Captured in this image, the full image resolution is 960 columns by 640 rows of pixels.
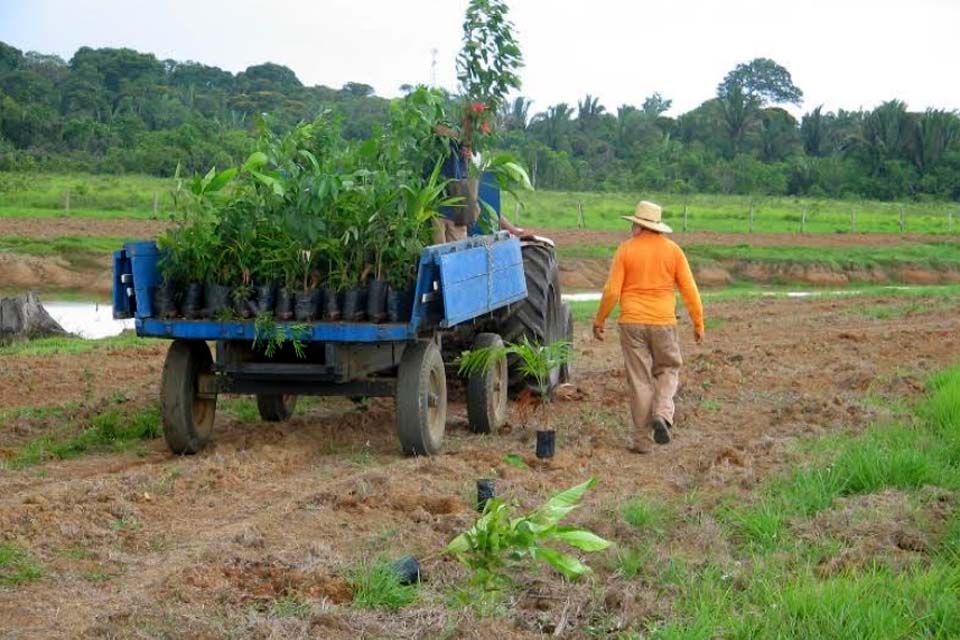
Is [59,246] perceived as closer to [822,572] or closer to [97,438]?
[97,438]

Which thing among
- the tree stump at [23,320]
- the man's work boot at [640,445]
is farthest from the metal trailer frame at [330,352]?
the tree stump at [23,320]

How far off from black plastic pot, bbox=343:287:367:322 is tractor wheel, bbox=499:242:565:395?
2.34 m

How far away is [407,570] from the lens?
17.7ft

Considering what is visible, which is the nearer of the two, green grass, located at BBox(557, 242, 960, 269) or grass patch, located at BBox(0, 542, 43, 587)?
grass patch, located at BBox(0, 542, 43, 587)

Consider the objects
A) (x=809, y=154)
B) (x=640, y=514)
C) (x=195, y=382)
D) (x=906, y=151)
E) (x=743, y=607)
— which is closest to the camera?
(x=743, y=607)

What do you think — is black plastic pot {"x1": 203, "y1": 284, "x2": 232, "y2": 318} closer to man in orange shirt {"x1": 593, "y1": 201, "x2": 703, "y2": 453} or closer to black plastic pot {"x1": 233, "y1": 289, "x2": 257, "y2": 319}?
black plastic pot {"x1": 233, "y1": 289, "x2": 257, "y2": 319}

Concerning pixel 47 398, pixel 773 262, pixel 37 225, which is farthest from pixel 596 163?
pixel 47 398

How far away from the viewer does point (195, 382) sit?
8.80 metres

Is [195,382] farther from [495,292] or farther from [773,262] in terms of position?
[773,262]

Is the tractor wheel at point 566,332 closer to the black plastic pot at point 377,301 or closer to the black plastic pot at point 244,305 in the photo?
the black plastic pot at point 377,301

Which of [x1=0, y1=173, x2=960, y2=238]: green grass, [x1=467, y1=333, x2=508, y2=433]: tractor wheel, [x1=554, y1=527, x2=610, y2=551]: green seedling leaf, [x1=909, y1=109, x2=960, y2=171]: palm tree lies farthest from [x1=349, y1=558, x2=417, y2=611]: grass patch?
[x1=909, y1=109, x2=960, y2=171]: palm tree

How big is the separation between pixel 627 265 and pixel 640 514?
10.5ft

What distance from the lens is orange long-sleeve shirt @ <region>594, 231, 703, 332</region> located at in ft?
30.4

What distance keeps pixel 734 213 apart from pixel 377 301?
1458 inches
